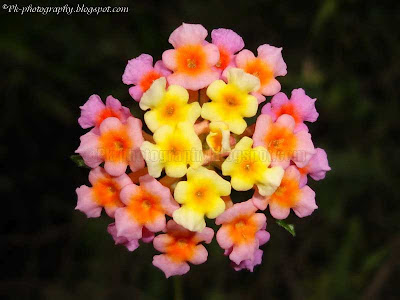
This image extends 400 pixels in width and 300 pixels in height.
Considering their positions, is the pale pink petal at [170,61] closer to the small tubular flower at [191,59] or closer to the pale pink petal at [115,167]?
the small tubular flower at [191,59]

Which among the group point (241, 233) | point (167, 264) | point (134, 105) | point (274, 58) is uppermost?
point (134, 105)

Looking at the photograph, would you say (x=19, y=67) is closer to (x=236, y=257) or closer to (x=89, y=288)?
(x=89, y=288)

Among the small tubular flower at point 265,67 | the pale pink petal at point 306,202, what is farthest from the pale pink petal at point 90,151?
the pale pink petal at point 306,202

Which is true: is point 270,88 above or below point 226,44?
below

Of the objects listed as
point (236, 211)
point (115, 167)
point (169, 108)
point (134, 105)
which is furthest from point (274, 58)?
point (134, 105)

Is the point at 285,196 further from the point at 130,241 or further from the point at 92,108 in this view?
the point at 92,108

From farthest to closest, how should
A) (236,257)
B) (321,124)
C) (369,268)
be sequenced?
1. (321,124)
2. (369,268)
3. (236,257)

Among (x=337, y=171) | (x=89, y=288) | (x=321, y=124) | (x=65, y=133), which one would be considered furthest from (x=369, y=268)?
(x=65, y=133)
